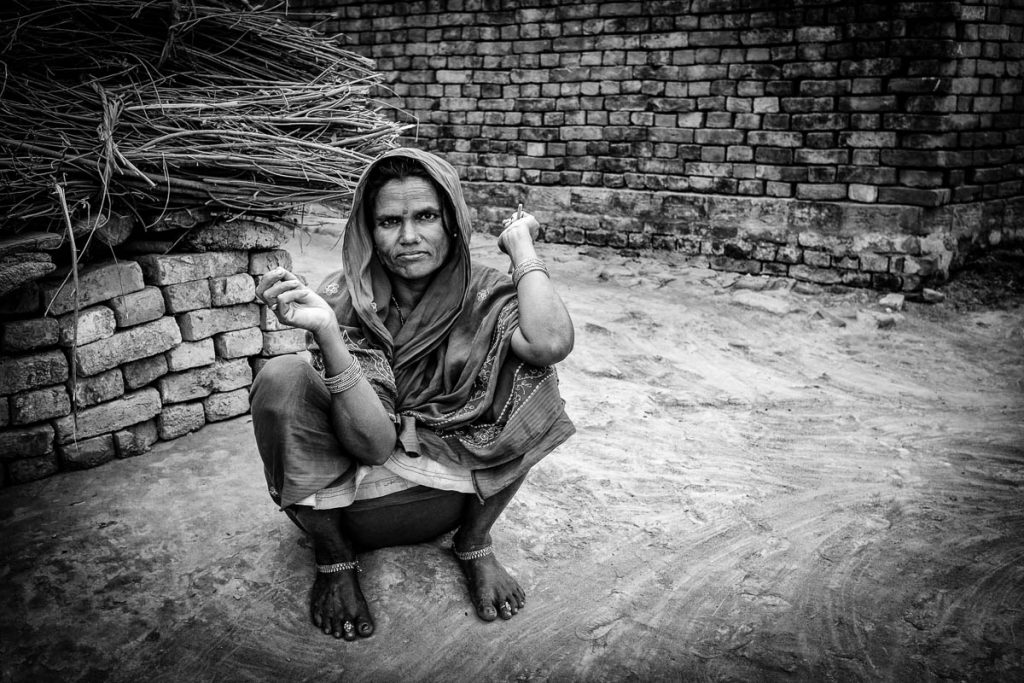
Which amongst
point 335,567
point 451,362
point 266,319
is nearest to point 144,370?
point 266,319

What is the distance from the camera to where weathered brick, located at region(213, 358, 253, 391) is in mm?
3510

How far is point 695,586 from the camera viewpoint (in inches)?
97.0

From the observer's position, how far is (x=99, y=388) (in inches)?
121

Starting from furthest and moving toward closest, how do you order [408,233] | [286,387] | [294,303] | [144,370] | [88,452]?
[144,370] < [88,452] < [408,233] < [286,387] < [294,303]

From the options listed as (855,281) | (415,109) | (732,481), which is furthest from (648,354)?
(415,109)

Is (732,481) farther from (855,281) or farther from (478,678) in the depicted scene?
(855,281)

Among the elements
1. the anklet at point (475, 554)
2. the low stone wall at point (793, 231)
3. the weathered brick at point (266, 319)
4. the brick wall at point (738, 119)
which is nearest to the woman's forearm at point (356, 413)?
the anklet at point (475, 554)

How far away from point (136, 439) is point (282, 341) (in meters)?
0.79

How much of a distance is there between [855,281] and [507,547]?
434 cm

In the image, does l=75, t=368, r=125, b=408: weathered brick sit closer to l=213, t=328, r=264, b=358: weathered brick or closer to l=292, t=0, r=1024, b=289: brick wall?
l=213, t=328, r=264, b=358: weathered brick

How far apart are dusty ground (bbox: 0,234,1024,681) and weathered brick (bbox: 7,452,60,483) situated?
0.22 feet

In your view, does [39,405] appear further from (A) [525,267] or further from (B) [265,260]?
(A) [525,267]

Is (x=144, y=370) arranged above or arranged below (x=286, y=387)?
below

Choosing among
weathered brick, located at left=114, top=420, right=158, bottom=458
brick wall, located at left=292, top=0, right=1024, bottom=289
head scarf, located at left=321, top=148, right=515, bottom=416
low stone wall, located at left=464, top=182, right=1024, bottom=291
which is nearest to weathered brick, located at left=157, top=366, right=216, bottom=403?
weathered brick, located at left=114, top=420, right=158, bottom=458
